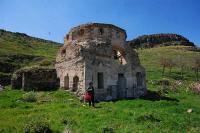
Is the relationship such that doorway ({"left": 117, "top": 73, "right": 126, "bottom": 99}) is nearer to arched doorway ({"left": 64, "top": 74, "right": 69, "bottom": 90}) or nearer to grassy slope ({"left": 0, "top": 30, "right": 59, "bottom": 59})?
arched doorway ({"left": 64, "top": 74, "right": 69, "bottom": 90})

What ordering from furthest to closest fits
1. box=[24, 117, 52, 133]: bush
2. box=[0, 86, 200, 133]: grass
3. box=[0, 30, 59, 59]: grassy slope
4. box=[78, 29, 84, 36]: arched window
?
box=[0, 30, 59, 59]: grassy slope → box=[78, 29, 84, 36]: arched window → box=[0, 86, 200, 133]: grass → box=[24, 117, 52, 133]: bush

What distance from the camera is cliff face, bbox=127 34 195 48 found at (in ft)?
332

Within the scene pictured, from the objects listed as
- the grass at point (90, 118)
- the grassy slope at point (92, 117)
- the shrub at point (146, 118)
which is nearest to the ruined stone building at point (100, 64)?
the grassy slope at point (92, 117)

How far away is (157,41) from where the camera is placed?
104062mm

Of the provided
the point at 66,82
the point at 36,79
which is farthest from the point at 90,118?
the point at 36,79

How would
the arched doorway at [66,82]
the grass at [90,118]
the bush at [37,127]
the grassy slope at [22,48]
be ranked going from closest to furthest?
the bush at [37,127]
the grass at [90,118]
the arched doorway at [66,82]
the grassy slope at [22,48]

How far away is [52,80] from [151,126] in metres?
14.4

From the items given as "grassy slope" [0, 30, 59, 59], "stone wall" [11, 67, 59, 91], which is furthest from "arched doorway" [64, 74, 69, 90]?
"grassy slope" [0, 30, 59, 59]

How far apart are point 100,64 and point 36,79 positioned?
621 cm

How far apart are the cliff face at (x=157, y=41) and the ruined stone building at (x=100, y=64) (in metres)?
73.2

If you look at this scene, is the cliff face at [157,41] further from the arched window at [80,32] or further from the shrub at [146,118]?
the shrub at [146,118]

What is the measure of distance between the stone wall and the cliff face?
74.6 m

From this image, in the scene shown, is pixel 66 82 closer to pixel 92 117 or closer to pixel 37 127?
pixel 92 117

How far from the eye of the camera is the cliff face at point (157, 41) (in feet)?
332
